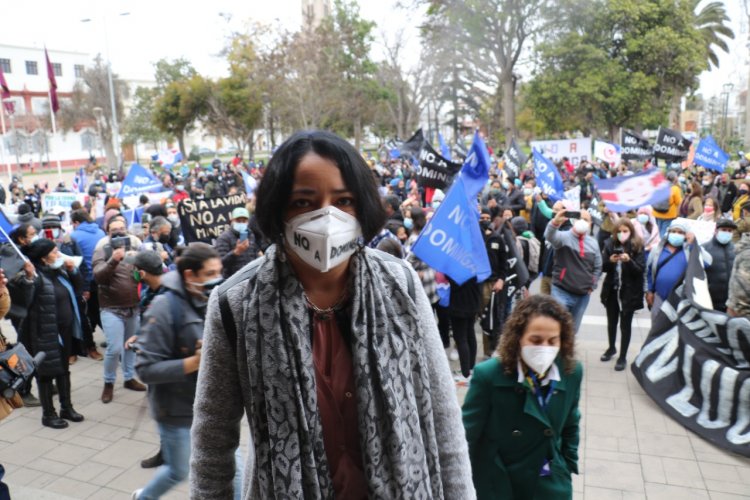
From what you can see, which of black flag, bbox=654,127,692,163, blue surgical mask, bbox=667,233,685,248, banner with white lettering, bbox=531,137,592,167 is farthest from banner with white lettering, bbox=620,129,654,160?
blue surgical mask, bbox=667,233,685,248

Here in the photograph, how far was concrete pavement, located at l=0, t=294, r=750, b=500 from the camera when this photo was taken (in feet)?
14.8

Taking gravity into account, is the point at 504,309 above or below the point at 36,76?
below

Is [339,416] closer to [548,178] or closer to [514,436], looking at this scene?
[514,436]

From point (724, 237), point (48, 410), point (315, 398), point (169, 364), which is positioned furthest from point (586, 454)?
point (48, 410)

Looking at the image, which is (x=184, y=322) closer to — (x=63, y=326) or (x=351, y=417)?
(x=351, y=417)

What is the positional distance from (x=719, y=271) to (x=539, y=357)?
4600 mm

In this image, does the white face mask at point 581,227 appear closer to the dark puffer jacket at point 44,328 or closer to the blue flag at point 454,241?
the blue flag at point 454,241

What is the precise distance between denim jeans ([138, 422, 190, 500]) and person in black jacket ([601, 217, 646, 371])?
16.4ft

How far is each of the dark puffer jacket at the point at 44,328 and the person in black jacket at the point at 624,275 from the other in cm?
569

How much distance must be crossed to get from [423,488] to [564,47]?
122ft

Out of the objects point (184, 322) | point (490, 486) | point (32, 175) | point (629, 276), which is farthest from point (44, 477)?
point (32, 175)

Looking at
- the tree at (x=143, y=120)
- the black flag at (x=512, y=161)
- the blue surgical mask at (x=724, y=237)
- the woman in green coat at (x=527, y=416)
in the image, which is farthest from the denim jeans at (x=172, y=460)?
the tree at (x=143, y=120)

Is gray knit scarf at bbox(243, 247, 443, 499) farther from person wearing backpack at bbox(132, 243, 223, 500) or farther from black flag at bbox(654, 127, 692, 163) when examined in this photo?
black flag at bbox(654, 127, 692, 163)

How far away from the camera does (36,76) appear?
66938mm
